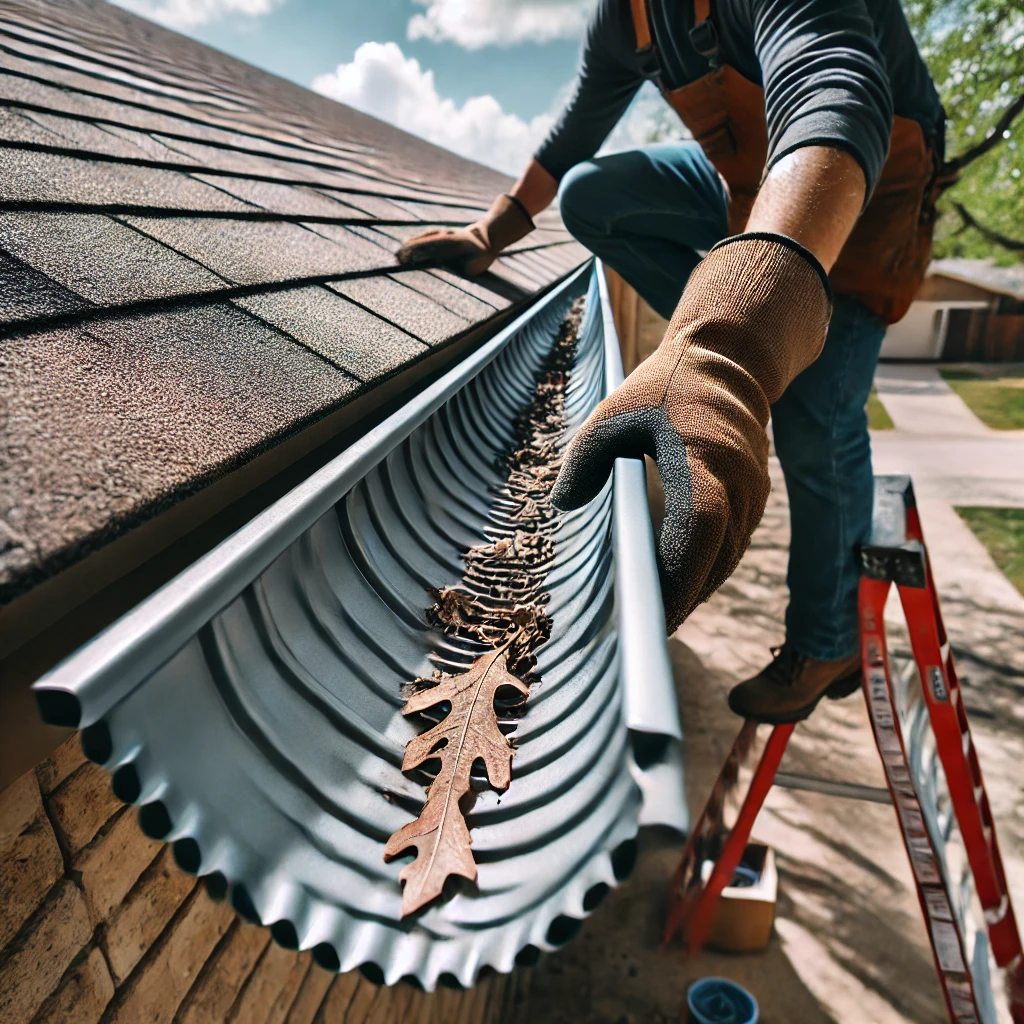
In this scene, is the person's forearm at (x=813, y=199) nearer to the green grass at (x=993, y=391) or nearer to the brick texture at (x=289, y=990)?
the brick texture at (x=289, y=990)

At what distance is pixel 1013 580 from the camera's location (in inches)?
305

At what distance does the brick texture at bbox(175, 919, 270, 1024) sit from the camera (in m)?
1.23

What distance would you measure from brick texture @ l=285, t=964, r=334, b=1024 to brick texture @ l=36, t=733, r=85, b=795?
2.99 feet

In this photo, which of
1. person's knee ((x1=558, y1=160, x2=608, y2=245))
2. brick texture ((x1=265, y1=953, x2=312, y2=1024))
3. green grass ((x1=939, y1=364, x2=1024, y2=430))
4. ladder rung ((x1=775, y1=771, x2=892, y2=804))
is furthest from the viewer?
green grass ((x1=939, y1=364, x2=1024, y2=430))

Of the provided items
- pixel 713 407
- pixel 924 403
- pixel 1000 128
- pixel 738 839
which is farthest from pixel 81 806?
pixel 924 403

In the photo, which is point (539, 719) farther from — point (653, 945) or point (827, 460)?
point (653, 945)

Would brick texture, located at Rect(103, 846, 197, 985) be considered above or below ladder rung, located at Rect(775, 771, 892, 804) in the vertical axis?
above

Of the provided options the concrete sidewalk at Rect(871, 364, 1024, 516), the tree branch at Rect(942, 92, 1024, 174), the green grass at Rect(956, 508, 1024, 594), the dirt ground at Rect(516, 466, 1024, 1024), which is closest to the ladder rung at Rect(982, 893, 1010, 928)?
the dirt ground at Rect(516, 466, 1024, 1024)

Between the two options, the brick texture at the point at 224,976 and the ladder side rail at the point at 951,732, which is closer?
the brick texture at the point at 224,976

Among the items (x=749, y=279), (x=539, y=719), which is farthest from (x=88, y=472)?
(x=749, y=279)

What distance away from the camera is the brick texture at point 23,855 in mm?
870

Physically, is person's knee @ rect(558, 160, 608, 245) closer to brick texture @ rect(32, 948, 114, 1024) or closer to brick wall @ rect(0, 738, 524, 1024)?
brick wall @ rect(0, 738, 524, 1024)

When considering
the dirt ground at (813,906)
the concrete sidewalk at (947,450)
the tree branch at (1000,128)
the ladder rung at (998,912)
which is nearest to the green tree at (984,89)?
the tree branch at (1000,128)

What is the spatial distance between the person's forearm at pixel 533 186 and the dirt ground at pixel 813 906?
2.65m
